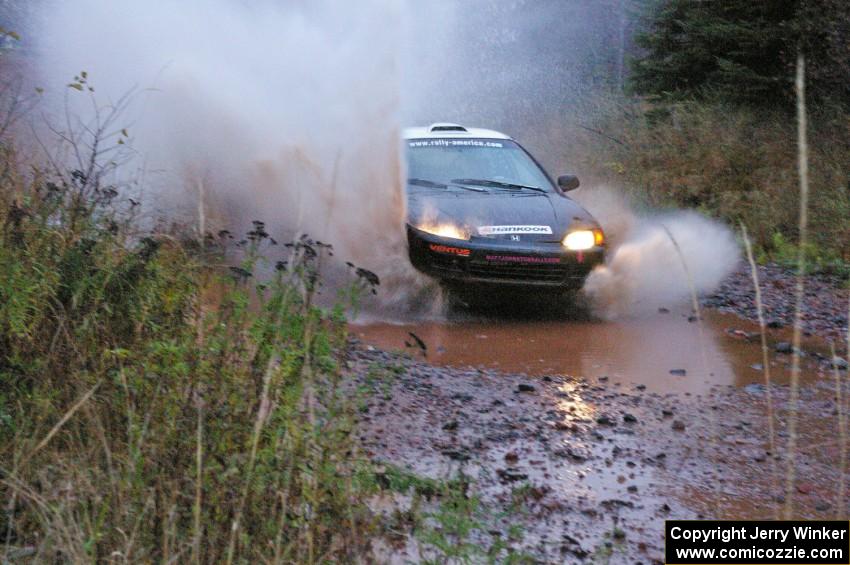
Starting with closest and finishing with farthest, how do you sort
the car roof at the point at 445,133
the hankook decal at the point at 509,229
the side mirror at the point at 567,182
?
the hankook decal at the point at 509,229 → the side mirror at the point at 567,182 → the car roof at the point at 445,133

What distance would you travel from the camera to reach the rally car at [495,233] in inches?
322

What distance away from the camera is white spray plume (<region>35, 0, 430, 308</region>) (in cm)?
931

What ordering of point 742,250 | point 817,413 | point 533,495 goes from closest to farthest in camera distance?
point 533,495
point 817,413
point 742,250

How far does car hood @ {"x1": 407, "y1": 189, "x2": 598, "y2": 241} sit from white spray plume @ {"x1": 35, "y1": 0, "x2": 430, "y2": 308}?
1.06ft

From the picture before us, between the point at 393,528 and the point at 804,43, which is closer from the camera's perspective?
the point at 393,528

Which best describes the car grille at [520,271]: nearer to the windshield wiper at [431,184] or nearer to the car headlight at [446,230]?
the car headlight at [446,230]

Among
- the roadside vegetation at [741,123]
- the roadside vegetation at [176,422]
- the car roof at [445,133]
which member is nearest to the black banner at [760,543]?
the roadside vegetation at [176,422]

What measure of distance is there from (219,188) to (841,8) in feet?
28.0

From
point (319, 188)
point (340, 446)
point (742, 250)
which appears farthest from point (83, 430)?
point (742, 250)

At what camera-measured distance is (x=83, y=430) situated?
147 inches

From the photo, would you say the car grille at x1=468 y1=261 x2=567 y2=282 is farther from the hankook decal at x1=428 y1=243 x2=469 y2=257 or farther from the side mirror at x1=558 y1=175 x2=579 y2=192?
the side mirror at x1=558 y1=175 x2=579 y2=192

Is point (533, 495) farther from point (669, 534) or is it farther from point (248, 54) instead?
point (248, 54)

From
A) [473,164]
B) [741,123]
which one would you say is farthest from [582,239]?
[741,123]

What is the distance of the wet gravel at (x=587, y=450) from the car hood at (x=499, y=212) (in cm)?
190
